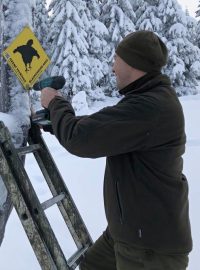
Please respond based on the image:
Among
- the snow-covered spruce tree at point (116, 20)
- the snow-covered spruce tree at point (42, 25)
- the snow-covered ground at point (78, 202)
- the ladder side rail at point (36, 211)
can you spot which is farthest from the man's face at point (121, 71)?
the snow-covered spruce tree at point (42, 25)

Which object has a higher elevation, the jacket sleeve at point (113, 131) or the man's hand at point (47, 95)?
the man's hand at point (47, 95)

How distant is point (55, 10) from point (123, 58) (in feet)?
86.4

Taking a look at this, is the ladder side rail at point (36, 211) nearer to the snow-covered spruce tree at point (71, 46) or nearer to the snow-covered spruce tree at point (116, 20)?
the snow-covered spruce tree at point (71, 46)

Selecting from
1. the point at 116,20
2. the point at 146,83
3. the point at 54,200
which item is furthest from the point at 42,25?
the point at 146,83

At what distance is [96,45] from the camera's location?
29.3m

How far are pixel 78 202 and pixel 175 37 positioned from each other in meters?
25.1

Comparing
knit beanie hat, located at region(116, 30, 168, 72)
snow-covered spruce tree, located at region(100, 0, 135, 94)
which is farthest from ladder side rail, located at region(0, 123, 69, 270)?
snow-covered spruce tree, located at region(100, 0, 135, 94)

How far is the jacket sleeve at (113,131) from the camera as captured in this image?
2.26 meters

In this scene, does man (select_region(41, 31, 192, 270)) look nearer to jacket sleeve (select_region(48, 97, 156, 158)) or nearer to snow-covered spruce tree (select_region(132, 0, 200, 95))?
jacket sleeve (select_region(48, 97, 156, 158))

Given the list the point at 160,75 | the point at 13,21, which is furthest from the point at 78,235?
the point at 13,21

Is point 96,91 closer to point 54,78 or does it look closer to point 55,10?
point 55,10

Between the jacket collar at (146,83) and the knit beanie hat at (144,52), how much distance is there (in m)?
0.04

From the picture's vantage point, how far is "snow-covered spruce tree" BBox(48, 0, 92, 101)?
2620 cm

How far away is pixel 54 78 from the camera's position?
107 inches
